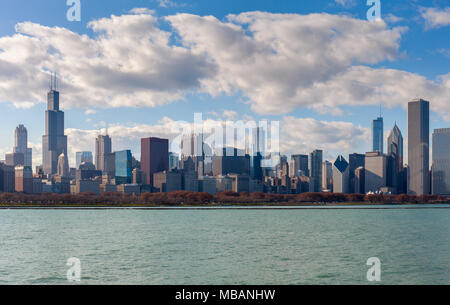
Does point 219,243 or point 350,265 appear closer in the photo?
point 350,265

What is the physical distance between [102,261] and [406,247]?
4082 centimetres

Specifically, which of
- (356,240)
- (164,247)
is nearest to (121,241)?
(164,247)

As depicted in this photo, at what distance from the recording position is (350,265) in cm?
4594

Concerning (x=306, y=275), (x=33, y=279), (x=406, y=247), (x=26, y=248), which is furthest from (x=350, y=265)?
(x=26, y=248)

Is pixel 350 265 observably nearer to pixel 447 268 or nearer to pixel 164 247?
pixel 447 268

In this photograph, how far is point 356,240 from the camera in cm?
7238

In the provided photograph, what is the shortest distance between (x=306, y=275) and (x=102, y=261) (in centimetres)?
2208

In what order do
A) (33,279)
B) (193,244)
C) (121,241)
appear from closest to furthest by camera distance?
(33,279)
(193,244)
(121,241)
